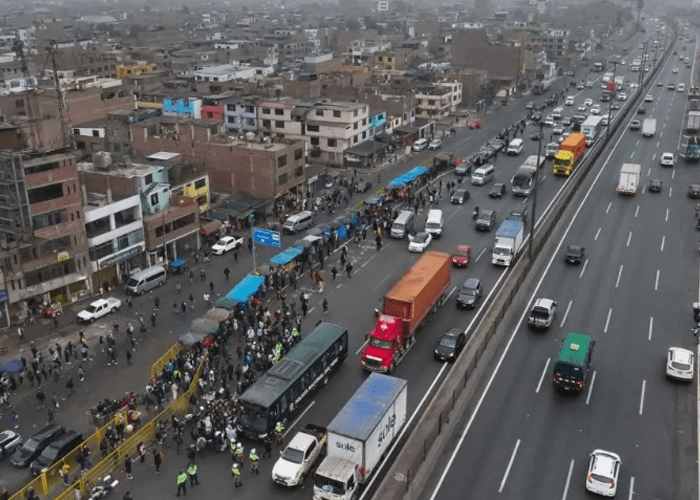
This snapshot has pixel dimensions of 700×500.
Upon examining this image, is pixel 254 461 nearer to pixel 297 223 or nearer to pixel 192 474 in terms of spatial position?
pixel 192 474

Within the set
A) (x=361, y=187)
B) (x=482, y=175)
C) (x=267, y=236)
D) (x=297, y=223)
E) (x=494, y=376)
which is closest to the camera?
(x=494, y=376)

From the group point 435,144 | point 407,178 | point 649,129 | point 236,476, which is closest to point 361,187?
point 407,178

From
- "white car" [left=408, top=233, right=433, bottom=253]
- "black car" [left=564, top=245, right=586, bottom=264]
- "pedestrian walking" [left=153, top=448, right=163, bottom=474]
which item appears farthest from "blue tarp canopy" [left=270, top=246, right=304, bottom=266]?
"pedestrian walking" [left=153, top=448, right=163, bottom=474]

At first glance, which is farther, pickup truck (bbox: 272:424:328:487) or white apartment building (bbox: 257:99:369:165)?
white apartment building (bbox: 257:99:369:165)

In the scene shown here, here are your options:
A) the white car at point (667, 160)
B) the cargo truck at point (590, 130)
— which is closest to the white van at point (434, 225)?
the white car at point (667, 160)

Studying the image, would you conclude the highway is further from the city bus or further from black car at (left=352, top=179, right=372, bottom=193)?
black car at (left=352, top=179, right=372, bottom=193)

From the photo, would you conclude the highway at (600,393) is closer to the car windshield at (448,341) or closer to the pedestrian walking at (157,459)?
the car windshield at (448,341)

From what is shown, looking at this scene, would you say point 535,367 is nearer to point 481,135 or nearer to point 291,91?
point 481,135
